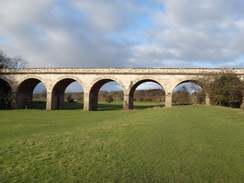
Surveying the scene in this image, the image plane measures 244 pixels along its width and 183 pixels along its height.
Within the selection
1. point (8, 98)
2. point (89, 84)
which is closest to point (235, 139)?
point (89, 84)

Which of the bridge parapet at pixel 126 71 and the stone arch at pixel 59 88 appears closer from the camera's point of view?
the bridge parapet at pixel 126 71

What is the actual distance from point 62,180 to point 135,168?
1.38 metres

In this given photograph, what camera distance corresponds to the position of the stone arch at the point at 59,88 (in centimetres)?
2470

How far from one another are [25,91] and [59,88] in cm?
510

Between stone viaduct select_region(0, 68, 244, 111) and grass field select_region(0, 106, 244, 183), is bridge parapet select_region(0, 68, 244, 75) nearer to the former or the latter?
stone viaduct select_region(0, 68, 244, 111)

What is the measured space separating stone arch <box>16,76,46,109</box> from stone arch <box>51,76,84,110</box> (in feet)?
7.56

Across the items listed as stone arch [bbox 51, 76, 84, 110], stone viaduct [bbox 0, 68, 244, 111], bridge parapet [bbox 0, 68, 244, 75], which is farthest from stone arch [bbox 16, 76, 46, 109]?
stone arch [bbox 51, 76, 84, 110]

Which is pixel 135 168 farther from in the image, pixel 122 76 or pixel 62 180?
pixel 122 76

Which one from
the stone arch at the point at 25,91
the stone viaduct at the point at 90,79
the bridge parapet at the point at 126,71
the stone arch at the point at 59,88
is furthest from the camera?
the stone arch at the point at 25,91

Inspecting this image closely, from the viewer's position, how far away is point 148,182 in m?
3.23

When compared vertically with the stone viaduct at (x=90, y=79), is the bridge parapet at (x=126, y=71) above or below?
above

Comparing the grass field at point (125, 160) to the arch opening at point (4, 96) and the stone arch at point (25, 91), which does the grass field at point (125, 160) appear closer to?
the stone arch at point (25, 91)

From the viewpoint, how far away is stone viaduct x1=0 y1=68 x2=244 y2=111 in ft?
73.5

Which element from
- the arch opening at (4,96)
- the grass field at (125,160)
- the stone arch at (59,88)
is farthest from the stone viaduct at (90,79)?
the grass field at (125,160)
